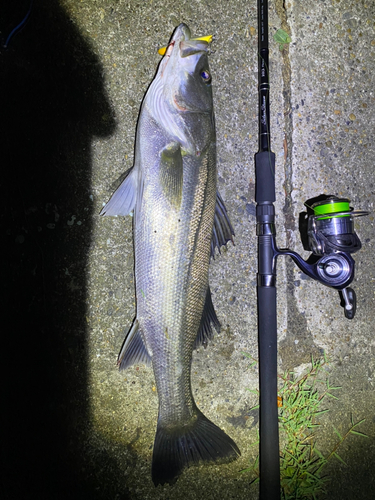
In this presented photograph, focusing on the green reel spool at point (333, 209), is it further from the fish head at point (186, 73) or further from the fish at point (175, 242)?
the fish head at point (186, 73)

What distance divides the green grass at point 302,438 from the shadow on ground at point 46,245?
125cm

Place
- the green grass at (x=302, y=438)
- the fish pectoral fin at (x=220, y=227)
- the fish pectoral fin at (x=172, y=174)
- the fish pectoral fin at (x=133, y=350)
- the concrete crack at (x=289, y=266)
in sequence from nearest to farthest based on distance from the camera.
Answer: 1. the fish pectoral fin at (x=172, y=174)
2. the fish pectoral fin at (x=133, y=350)
3. the fish pectoral fin at (x=220, y=227)
4. the green grass at (x=302, y=438)
5. the concrete crack at (x=289, y=266)

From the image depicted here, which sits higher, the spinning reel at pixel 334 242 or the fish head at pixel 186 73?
the fish head at pixel 186 73

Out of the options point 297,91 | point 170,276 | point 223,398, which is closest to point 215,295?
point 170,276

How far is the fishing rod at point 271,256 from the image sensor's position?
2260 mm

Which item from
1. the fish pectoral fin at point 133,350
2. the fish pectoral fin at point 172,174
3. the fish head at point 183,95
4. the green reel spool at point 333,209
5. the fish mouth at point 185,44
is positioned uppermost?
the fish mouth at point 185,44

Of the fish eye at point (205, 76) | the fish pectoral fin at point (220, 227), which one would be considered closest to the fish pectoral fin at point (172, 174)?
the fish pectoral fin at point (220, 227)

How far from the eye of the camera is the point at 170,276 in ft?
6.84

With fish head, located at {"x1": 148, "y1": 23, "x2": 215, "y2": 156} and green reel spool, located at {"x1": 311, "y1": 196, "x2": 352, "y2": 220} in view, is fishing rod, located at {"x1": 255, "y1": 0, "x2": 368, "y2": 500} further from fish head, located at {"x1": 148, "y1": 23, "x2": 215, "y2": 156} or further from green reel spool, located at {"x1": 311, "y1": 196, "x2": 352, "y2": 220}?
fish head, located at {"x1": 148, "y1": 23, "x2": 215, "y2": 156}

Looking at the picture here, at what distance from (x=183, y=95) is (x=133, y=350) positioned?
63.1 inches

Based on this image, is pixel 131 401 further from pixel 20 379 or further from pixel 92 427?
pixel 20 379

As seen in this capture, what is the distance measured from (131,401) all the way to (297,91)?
8.42 ft

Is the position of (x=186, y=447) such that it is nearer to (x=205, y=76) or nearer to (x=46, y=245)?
(x=46, y=245)

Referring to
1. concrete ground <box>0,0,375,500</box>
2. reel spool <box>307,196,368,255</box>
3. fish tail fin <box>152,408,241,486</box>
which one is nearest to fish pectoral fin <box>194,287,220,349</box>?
concrete ground <box>0,0,375,500</box>
